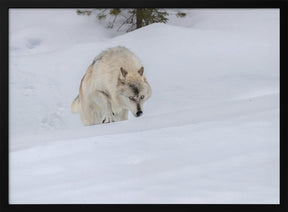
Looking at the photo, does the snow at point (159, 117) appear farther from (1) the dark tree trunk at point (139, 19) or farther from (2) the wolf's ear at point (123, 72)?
(2) the wolf's ear at point (123, 72)

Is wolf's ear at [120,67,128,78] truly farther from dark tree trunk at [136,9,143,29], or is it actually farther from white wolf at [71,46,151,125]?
dark tree trunk at [136,9,143,29]

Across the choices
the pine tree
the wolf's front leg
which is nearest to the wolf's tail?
the wolf's front leg

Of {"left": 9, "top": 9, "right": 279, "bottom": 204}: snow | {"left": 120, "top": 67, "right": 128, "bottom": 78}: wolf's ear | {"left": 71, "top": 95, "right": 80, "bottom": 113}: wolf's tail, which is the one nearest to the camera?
{"left": 9, "top": 9, "right": 279, "bottom": 204}: snow

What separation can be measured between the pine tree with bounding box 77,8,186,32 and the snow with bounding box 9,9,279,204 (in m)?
0.05

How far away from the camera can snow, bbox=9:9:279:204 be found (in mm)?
3004

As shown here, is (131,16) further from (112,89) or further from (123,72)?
(112,89)

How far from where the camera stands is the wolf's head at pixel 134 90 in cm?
330

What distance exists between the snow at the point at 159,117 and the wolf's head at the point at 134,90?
6 centimetres

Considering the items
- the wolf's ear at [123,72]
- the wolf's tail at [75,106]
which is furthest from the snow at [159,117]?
the wolf's ear at [123,72]

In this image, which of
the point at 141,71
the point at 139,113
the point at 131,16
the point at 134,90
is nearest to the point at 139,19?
the point at 131,16

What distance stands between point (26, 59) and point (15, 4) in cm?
39

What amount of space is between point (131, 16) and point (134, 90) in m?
0.52

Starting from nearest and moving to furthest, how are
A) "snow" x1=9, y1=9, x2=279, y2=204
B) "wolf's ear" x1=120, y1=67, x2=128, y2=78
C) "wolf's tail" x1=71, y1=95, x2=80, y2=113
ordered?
"snow" x1=9, y1=9, x2=279, y2=204
"wolf's tail" x1=71, y1=95, x2=80, y2=113
"wolf's ear" x1=120, y1=67, x2=128, y2=78

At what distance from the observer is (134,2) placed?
9.64 feet
